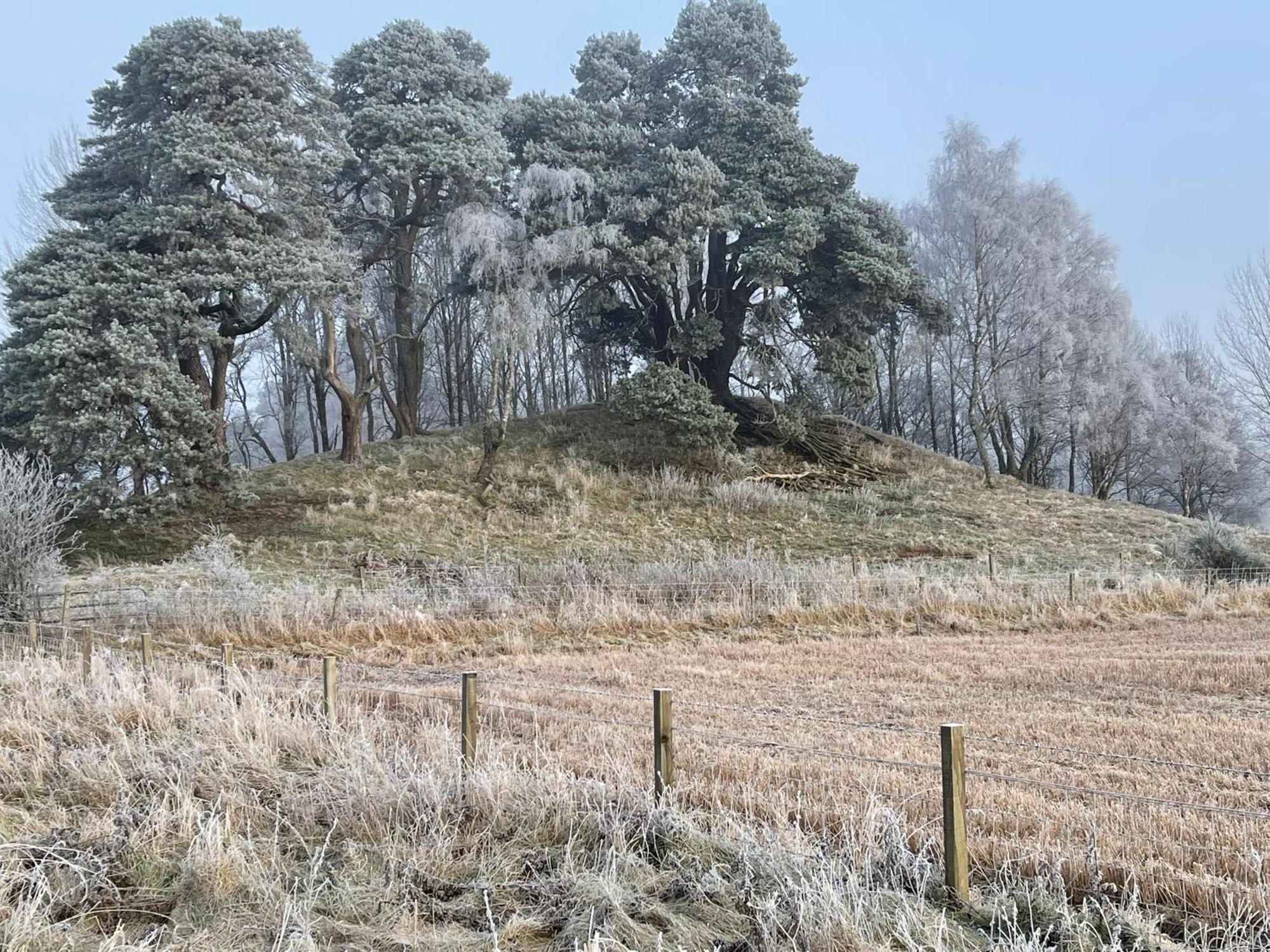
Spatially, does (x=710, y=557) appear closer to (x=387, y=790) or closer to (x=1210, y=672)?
(x=1210, y=672)

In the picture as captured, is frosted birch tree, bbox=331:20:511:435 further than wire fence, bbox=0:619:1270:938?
Yes

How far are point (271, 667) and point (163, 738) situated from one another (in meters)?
4.46

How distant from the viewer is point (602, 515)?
23.3 meters

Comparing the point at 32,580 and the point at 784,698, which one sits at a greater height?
the point at 32,580

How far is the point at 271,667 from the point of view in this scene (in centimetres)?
1064

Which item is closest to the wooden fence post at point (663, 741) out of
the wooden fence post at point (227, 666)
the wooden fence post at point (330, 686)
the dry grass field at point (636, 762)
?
the dry grass field at point (636, 762)

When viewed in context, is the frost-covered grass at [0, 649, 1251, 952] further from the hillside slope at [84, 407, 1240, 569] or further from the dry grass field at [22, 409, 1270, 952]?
the hillside slope at [84, 407, 1240, 569]

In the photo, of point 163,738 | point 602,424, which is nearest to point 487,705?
point 163,738

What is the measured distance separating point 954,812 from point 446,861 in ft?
7.59

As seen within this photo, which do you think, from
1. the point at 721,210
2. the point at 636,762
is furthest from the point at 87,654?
the point at 721,210

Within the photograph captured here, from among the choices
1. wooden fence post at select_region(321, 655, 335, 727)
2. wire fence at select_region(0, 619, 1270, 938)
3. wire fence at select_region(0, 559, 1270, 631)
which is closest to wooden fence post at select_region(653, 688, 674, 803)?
wire fence at select_region(0, 619, 1270, 938)

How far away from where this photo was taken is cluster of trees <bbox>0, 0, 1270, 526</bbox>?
19.7 metres

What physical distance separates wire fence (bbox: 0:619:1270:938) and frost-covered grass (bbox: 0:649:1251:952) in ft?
0.36

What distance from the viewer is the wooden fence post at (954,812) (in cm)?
388
